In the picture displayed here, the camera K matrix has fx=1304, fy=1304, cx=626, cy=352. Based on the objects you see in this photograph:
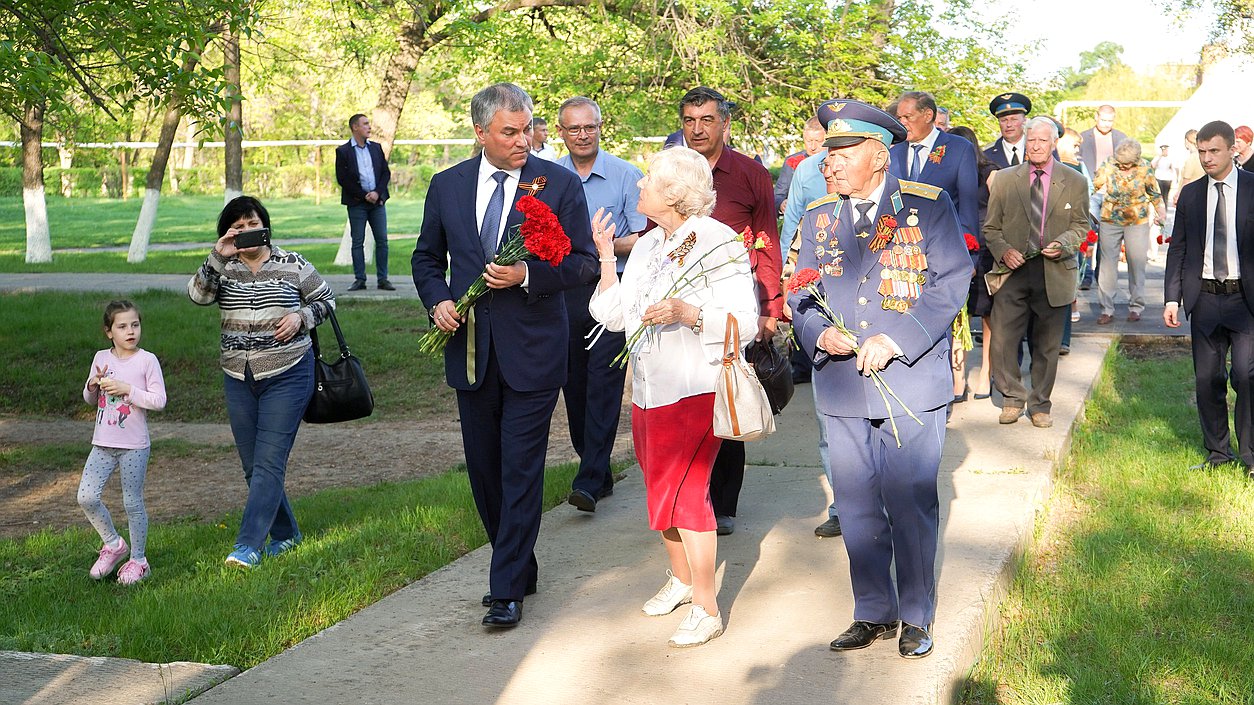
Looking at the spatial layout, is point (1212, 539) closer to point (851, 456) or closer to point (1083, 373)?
point (851, 456)

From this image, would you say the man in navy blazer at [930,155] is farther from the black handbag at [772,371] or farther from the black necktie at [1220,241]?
the black handbag at [772,371]

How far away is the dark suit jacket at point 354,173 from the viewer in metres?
16.5

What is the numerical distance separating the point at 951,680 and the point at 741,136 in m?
16.4

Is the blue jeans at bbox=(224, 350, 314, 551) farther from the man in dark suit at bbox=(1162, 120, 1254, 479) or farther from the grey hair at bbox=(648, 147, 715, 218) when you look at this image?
the man in dark suit at bbox=(1162, 120, 1254, 479)

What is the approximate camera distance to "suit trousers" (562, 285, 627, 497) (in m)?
6.96

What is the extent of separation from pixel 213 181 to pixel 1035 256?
154 feet

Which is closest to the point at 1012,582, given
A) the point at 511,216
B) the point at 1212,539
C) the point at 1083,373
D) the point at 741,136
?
the point at 1212,539

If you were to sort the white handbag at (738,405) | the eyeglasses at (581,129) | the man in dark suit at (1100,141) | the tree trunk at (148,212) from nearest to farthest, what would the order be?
the white handbag at (738,405), the eyeglasses at (581,129), the man in dark suit at (1100,141), the tree trunk at (148,212)

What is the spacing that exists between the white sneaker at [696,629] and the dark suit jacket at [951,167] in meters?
3.86

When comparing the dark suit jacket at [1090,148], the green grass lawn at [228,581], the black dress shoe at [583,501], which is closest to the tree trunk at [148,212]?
the dark suit jacket at [1090,148]

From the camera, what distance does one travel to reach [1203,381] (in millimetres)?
7883

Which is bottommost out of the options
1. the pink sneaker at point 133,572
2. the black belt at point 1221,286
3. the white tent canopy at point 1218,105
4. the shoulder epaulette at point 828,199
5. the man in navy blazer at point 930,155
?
the pink sneaker at point 133,572

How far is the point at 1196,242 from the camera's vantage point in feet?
25.2

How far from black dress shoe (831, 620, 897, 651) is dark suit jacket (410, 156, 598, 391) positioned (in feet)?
4.98
